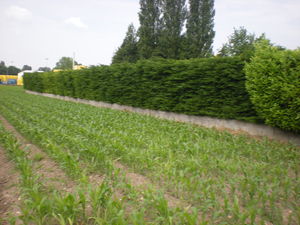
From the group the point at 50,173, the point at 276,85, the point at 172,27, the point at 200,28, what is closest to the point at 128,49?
the point at 172,27

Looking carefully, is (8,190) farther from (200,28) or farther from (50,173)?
(200,28)

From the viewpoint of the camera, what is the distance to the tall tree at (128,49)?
126 feet

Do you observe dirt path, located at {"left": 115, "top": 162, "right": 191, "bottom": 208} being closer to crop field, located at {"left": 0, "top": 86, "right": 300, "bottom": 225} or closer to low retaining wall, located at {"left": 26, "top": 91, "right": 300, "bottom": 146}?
crop field, located at {"left": 0, "top": 86, "right": 300, "bottom": 225}

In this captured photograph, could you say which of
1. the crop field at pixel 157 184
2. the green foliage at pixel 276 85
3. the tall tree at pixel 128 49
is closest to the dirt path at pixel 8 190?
the crop field at pixel 157 184

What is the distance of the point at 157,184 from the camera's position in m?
3.74

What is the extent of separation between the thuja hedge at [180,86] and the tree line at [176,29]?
56.8 feet

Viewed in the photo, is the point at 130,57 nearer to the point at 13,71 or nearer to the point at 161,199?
the point at 161,199

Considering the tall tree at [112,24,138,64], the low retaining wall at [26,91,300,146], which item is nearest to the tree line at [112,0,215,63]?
the tall tree at [112,24,138,64]

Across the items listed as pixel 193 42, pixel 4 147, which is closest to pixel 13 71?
pixel 193 42

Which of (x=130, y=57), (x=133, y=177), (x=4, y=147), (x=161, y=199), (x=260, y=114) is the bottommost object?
(x=4, y=147)

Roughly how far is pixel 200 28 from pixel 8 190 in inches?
1265

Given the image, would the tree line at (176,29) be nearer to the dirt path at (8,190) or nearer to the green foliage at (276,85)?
the green foliage at (276,85)

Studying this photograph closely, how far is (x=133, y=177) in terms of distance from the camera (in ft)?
13.1

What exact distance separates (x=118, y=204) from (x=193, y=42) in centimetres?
Answer: 3117
